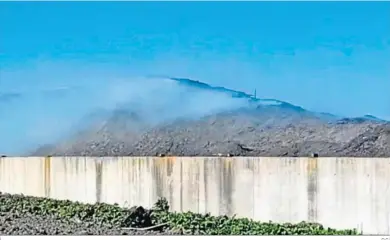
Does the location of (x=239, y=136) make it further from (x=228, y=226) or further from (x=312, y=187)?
(x=228, y=226)

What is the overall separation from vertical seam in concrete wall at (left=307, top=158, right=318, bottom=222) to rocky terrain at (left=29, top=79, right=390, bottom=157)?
4.43 feet

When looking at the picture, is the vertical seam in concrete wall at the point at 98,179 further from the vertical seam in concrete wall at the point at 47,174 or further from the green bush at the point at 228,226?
the green bush at the point at 228,226

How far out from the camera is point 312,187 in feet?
19.1

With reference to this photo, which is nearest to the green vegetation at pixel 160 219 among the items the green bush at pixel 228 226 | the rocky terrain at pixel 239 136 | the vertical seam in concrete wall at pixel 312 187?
the green bush at pixel 228 226

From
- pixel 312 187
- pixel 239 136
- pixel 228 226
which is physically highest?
pixel 239 136

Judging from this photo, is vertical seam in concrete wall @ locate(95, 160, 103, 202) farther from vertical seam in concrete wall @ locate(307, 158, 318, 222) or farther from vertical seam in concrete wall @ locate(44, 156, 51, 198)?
vertical seam in concrete wall @ locate(307, 158, 318, 222)

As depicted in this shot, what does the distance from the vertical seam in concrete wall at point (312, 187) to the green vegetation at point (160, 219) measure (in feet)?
0.35

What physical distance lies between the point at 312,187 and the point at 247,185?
0.58 metres

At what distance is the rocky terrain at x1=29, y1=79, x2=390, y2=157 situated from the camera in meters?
7.43

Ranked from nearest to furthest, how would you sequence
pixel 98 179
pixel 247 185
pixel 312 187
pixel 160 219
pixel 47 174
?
pixel 160 219 < pixel 312 187 < pixel 247 185 < pixel 98 179 < pixel 47 174

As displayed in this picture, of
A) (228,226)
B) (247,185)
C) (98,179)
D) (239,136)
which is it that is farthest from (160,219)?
(239,136)

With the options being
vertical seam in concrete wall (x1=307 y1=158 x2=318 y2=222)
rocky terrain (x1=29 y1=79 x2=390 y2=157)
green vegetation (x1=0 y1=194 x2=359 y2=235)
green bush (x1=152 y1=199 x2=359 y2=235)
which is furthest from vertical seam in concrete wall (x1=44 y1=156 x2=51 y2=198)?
vertical seam in concrete wall (x1=307 y1=158 x2=318 y2=222)

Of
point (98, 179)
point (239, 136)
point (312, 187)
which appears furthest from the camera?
point (239, 136)

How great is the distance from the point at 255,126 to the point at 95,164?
2.25 metres
